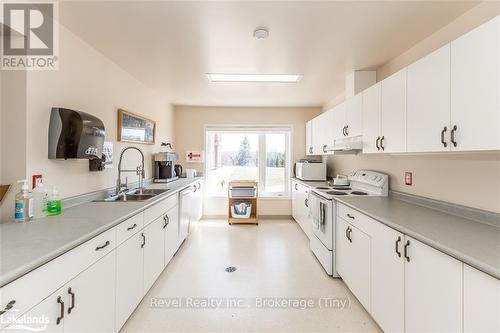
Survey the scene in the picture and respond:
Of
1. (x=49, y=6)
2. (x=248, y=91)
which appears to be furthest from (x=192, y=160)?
(x=49, y=6)

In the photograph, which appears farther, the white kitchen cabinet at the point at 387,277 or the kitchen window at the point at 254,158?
the kitchen window at the point at 254,158

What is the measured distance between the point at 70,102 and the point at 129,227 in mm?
1242

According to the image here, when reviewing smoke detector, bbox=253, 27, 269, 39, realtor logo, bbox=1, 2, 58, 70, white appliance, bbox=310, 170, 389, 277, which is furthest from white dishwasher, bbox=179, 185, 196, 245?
smoke detector, bbox=253, 27, 269, 39

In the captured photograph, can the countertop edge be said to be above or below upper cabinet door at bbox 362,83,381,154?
below

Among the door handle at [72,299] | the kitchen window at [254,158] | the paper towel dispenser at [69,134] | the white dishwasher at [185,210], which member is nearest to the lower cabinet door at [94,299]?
the door handle at [72,299]

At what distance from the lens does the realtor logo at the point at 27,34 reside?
4.91 ft

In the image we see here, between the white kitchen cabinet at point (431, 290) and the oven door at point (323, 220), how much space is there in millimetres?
1122

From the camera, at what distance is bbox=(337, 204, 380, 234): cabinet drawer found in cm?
181

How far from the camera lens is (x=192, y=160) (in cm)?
489

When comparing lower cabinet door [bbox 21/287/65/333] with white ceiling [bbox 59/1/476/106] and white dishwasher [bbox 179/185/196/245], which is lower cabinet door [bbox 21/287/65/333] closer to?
white ceiling [bbox 59/1/476/106]

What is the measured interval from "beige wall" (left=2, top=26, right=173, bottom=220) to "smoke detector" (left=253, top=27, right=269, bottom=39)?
1.62m

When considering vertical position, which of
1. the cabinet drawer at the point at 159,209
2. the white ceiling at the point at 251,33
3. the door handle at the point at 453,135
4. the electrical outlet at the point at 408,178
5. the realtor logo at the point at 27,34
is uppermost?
the white ceiling at the point at 251,33

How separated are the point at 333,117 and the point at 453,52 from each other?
1.98 meters

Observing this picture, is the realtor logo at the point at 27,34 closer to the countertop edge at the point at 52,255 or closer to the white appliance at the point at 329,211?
the countertop edge at the point at 52,255
